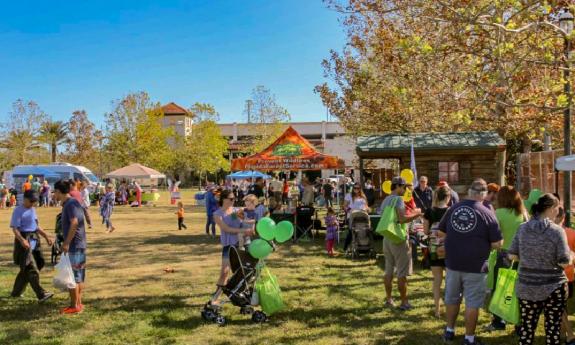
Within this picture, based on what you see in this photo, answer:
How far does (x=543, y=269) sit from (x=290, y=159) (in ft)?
32.9

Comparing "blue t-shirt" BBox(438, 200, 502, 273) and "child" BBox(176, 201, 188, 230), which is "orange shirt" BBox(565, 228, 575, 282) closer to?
"blue t-shirt" BBox(438, 200, 502, 273)

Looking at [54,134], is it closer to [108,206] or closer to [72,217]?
[108,206]

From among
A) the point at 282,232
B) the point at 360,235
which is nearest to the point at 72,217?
the point at 282,232

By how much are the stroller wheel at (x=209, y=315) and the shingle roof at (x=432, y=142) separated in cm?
1049

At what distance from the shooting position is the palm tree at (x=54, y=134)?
182 feet

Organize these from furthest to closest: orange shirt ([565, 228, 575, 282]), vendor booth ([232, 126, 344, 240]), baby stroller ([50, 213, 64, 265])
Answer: vendor booth ([232, 126, 344, 240]) < baby stroller ([50, 213, 64, 265]) < orange shirt ([565, 228, 575, 282])

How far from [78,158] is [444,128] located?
46391mm

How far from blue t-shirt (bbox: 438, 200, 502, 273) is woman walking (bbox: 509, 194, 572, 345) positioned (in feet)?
1.42

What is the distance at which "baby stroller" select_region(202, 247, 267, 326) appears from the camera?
6.05m

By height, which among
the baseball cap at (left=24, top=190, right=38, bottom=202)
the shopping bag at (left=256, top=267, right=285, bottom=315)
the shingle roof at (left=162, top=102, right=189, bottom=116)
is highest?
the shingle roof at (left=162, top=102, right=189, bottom=116)

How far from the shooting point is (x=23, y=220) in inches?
281

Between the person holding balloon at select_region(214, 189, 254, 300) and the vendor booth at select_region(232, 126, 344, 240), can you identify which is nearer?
the person holding balloon at select_region(214, 189, 254, 300)

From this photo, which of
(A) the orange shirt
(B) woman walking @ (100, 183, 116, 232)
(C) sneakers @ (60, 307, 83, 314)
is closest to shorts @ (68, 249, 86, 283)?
(C) sneakers @ (60, 307, 83, 314)

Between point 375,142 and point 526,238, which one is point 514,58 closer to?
point 526,238
